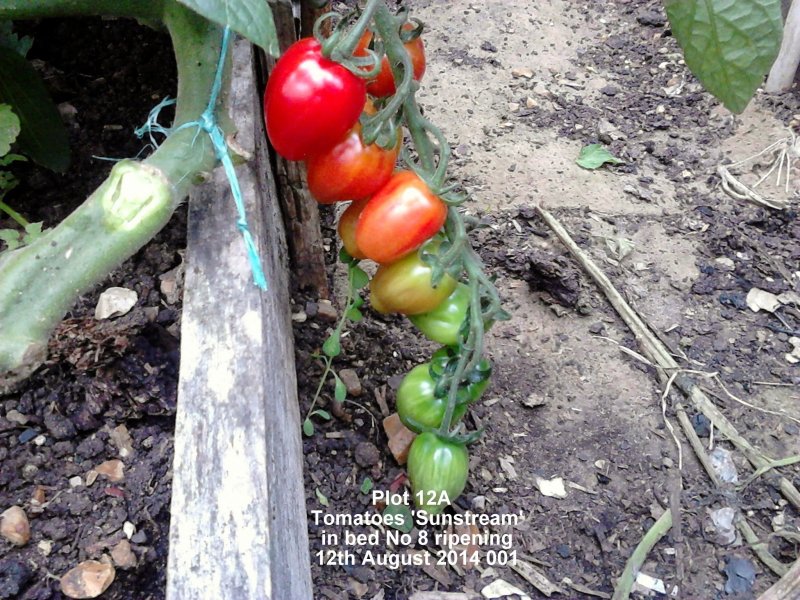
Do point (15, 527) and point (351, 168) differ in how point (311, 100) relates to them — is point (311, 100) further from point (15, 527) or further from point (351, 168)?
point (15, 527)

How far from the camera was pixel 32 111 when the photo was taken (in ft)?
3.74

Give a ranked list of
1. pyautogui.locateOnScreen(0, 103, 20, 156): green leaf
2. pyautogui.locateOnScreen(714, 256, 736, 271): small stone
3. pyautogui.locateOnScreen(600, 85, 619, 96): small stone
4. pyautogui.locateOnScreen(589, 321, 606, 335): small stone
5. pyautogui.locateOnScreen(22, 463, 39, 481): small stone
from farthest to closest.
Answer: pyautogui.locateOnScreen(600, 85, 619, 96): small stone
pyautogui.locateOnScreen(714, 256, 736, 271): small stone
pyautogui.locateOnScreen(589, 321, 606, 335): small stone
pyautogui.locateOnScreen(0, 103, 20, 156): green leaf
pyautogui.locateOnScreen(22, 463, 39, 481): small stone

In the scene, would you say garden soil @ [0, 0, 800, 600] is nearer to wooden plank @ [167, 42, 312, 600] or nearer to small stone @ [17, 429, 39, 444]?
small stone @ [17, 429, 39, 444]

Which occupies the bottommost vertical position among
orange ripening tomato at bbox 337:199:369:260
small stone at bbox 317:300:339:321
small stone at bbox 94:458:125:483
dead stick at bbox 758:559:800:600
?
dead stick at bbox 758:559:800:600

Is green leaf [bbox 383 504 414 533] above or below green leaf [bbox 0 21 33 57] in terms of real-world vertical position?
below

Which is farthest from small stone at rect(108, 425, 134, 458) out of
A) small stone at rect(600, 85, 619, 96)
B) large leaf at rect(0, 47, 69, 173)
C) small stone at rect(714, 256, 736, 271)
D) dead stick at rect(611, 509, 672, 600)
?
small stone at rect(600, 85, 619, 96)

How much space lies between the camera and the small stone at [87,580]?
800mm

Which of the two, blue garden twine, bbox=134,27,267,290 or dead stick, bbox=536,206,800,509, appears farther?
dead stick, bbox=536,206,800,509

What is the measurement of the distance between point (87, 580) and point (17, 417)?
251 mm

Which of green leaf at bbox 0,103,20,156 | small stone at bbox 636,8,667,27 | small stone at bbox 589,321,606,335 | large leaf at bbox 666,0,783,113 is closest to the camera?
large leaf at bbox 666,0,783,113

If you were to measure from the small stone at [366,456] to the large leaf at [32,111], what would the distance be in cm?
67

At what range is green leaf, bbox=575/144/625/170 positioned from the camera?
196cm

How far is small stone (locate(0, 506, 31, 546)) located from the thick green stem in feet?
0.58

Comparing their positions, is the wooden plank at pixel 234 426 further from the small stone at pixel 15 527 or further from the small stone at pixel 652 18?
the small stone at pixel 652 18
